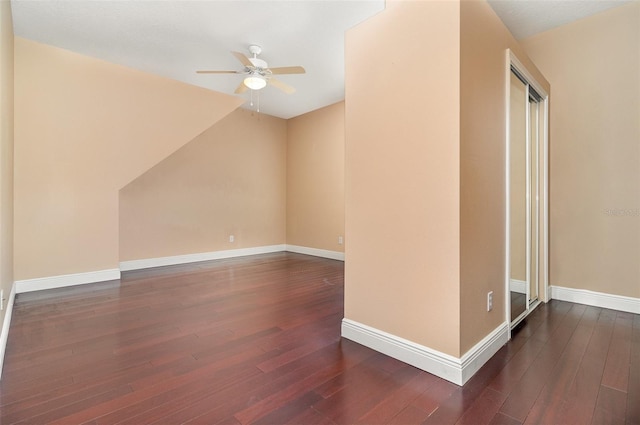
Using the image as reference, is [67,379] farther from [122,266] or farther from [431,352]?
[122,266]

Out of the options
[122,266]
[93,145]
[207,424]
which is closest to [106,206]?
[93,145]

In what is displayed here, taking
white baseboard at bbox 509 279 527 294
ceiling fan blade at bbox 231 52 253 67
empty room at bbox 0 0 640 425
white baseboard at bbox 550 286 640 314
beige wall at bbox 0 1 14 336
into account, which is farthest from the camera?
ceiling fan blade at bbox 231 52 253 67

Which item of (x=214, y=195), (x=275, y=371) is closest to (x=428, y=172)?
(x=275, y=371)

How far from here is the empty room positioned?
1649 mm

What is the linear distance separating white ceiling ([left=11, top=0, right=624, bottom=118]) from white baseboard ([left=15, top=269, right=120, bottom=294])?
2606 millimetres

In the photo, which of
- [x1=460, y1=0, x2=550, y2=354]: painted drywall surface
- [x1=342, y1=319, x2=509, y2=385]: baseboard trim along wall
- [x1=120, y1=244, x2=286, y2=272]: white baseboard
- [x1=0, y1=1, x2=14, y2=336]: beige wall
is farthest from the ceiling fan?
[x1=120, y1=244, x2=286, y2=272]: white baseboard

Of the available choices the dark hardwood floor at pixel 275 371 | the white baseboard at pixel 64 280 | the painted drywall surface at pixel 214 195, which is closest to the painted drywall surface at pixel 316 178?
the painted drywall surface at pixel 214 195

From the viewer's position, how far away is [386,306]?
1993mm

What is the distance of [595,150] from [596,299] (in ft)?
4.59

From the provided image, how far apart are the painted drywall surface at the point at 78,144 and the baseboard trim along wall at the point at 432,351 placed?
3404 mm

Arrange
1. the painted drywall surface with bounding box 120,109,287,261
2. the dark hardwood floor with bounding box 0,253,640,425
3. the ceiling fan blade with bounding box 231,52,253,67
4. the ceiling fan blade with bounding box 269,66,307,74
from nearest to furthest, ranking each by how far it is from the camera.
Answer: the dark hardwood floor with bounding box 0,253,640,425, the ceiling fan blade with bounding box 231,52,253,67, the ceiling fan blade with bounding box 269,66,307,74, the painted drywall surface with bounding box 120,109,287,261

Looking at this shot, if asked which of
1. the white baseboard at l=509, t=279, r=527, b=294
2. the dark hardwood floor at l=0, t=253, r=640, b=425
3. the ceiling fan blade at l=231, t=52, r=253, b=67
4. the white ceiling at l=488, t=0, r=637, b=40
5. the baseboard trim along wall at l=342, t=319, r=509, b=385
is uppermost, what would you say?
the white ceiling at l=488, t=0, r=637, b=40

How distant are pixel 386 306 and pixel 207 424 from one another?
3.85 feet

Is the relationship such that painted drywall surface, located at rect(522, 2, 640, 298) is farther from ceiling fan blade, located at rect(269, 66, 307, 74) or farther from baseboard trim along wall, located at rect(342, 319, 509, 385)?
ceiling fan blade, located at rect(269, 66, 307, 74)
